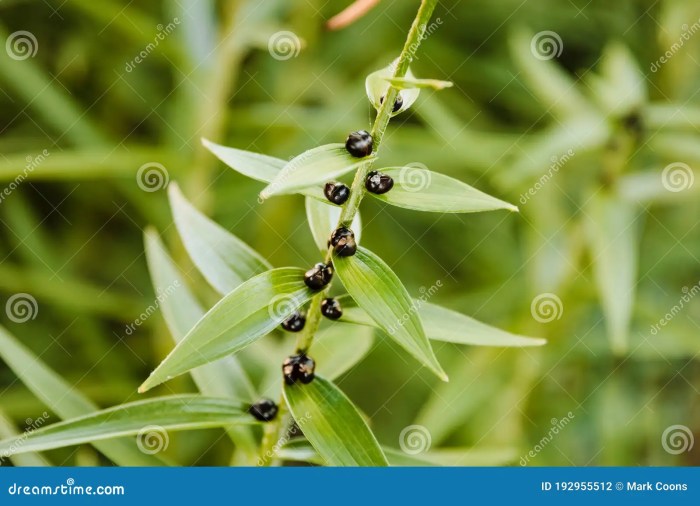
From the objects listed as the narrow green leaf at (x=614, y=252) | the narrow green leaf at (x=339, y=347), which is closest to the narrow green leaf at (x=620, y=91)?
the narrow green leaf at (x=614, y=252)

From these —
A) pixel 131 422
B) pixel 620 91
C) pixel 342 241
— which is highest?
pixel 620 91

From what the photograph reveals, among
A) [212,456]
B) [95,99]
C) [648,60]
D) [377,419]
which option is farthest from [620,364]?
[95,99]

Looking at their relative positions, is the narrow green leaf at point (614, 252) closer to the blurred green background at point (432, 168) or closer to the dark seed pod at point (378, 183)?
the blurred green background at point (432, 168)

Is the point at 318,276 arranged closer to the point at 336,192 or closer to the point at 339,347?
the point at 336,192

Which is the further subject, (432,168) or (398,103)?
(432,168)

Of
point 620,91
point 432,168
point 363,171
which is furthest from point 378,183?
point 432,168
